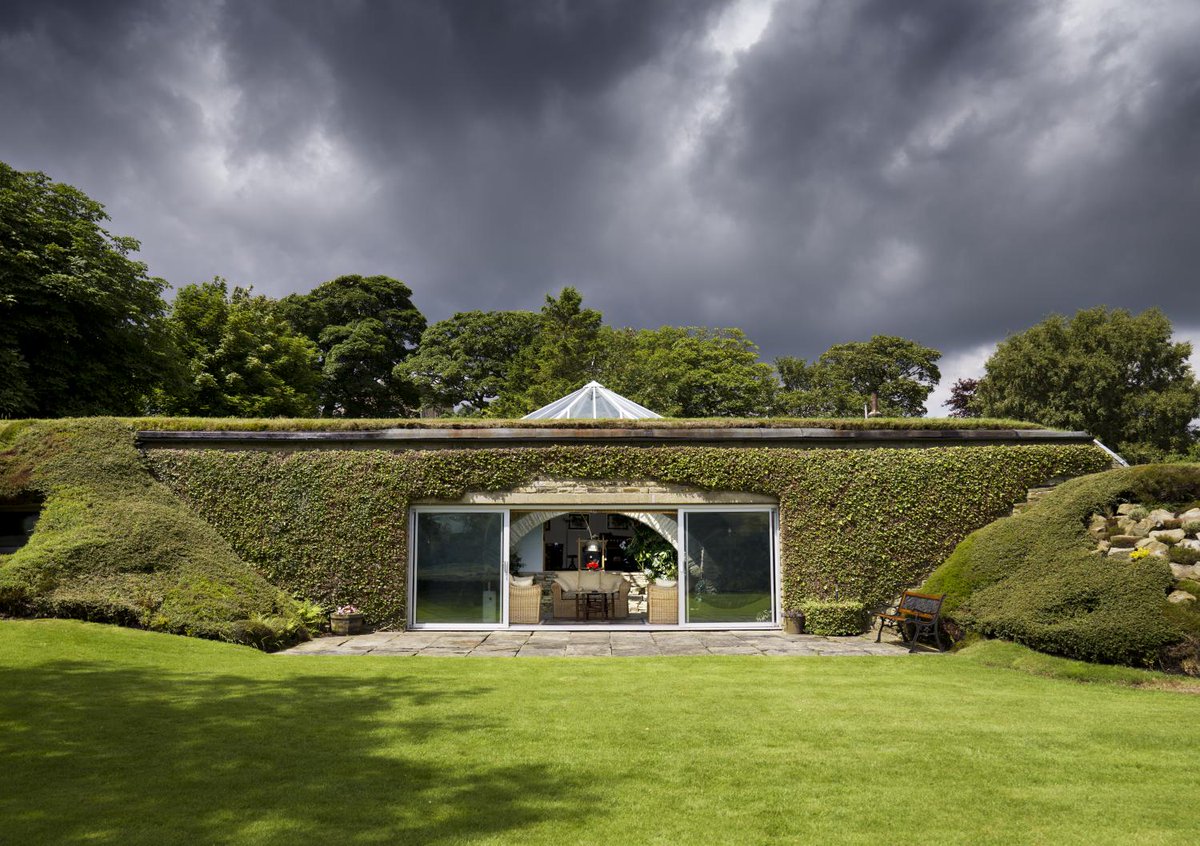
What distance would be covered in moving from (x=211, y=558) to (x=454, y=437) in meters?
4.31

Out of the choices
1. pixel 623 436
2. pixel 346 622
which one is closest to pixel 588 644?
pixel 623 436

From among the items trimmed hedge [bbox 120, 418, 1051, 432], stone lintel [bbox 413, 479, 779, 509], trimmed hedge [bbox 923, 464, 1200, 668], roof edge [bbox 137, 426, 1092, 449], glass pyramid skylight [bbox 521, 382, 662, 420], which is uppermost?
A: glass pyramid skylight [bbox 521, 382, 662, 420]

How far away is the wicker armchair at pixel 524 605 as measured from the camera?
1291cm

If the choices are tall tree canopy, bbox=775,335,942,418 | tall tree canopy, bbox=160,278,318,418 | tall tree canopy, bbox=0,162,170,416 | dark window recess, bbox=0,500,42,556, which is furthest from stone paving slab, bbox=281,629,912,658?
tall tree canopy, bbox=775,335,942,418

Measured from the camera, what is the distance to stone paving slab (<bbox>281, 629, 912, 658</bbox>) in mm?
10281

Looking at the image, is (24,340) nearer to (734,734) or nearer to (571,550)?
(571,550)

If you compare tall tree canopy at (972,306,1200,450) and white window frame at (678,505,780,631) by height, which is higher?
tall tree canopy at (972,306,1200,450)

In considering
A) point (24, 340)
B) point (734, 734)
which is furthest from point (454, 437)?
point (24, 340)

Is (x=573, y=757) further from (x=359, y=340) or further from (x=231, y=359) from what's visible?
(x=359, y=340)

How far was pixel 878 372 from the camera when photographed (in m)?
46.1

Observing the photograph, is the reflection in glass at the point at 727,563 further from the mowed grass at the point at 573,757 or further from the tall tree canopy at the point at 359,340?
the tall tree canopy at the point at 359,340

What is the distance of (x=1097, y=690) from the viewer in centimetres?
784

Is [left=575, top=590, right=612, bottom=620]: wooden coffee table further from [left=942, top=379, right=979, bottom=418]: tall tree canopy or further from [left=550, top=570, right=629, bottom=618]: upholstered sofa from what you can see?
[left=942, top=379, right=979, bottom=418]: tall tree canopy

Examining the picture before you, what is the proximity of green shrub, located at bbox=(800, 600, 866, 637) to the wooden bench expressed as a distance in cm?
40
